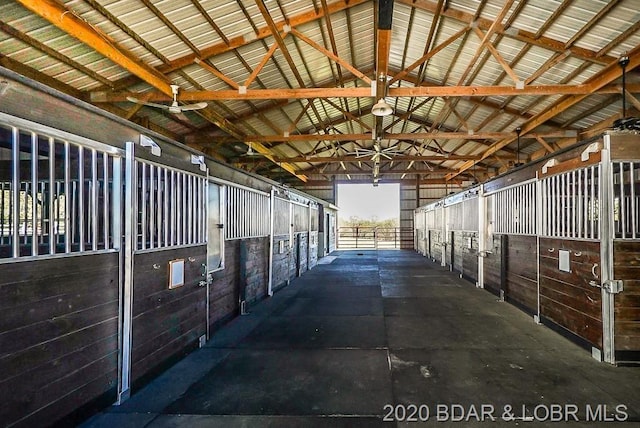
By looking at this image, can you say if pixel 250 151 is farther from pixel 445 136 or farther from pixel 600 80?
pixel 600 80

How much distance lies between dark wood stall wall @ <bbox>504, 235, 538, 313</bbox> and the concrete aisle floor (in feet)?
1.02

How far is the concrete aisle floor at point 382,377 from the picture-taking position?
2.29 metres

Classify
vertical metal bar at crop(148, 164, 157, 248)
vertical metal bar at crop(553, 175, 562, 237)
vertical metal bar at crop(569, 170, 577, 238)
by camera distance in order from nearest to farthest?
vertical metal bar at crop(148, 164, 157, 248)
vertical metal bar at crop(569, 170, 577, 238)
vertical metal bar at crop(553, 175, 562, 237)

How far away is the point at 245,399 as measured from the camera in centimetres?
251

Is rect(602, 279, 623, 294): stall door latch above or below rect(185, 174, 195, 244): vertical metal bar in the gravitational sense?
below

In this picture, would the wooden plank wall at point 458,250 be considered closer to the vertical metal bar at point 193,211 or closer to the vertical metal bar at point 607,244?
the vertical metal bar at point 607,244

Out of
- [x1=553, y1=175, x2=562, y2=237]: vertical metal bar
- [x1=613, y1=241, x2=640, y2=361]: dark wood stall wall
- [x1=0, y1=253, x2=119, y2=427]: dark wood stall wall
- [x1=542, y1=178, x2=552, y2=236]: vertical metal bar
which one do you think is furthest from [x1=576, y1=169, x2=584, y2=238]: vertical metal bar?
[x1=0, y1=253, x2=119, y2=427]: dark wood stall wall

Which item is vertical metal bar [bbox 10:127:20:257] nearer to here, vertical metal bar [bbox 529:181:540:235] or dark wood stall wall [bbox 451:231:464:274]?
vertical metal bar [bbox 529:181:540:235]

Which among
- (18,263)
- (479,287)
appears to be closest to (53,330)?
(18,263)

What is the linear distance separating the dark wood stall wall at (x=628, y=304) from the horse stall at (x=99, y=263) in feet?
14.1

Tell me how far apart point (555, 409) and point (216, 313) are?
3.52 meters

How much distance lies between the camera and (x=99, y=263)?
2.32m

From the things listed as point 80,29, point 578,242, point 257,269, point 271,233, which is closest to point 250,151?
point 271,233

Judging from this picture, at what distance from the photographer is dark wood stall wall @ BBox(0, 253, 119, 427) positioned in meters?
1.75
